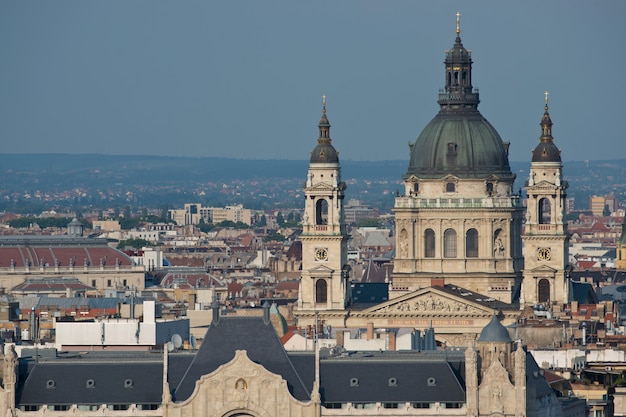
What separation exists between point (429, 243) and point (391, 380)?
2547 inches

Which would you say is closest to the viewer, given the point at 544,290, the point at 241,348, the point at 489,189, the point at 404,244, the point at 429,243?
the point at 241,348

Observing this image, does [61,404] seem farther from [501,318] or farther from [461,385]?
[501,318]

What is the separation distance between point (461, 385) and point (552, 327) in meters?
45.1

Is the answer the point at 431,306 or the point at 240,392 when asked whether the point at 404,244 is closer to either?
the point at 431,306

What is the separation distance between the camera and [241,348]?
106 metres

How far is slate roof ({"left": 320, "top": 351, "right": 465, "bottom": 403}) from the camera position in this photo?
→ 104m

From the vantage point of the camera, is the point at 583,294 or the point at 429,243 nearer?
the point at 429,243

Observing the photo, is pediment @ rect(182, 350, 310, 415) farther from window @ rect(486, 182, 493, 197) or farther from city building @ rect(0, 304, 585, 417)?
window @ rect(486, 182, 493, 197)

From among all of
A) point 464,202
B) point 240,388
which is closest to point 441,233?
point 464,202

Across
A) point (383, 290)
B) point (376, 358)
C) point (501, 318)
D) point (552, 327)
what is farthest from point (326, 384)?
point (383, 290)

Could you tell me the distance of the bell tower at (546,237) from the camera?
16562 cm

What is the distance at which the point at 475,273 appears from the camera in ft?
552

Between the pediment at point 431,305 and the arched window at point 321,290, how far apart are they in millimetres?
2635

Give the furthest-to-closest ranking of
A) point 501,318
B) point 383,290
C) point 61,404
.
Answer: point 383,290
point 501,318
point 61,404
